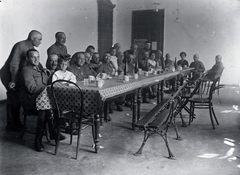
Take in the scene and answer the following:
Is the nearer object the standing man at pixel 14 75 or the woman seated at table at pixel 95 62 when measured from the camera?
the standing man at pixel 14 75

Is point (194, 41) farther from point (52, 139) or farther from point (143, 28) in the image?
point (52, 139)

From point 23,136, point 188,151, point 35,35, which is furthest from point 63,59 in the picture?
point 188,151

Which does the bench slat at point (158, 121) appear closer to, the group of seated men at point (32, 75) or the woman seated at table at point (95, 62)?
the group of seated men at point (32, 75)

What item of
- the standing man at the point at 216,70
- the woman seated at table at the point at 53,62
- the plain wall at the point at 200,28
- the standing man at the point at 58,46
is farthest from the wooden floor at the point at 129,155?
the plain wall at the point at 200,28

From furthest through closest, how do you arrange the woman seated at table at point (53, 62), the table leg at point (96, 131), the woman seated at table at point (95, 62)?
the woman seated at table at point (95, 62), the woman seated at table at point (53, 62), the table leg at point (96, 131)

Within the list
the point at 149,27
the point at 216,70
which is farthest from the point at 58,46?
the point at 149,27

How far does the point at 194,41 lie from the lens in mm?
10164

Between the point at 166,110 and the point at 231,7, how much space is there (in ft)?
24.5

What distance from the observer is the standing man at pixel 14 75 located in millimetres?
3775

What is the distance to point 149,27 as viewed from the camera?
1065cm

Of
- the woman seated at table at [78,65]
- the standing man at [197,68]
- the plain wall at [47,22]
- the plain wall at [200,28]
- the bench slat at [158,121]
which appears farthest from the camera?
the plain wall at [200,28]

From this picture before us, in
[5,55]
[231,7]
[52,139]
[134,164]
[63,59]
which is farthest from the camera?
[231,7]

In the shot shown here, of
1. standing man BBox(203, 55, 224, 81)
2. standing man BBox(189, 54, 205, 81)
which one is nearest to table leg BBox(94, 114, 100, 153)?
standing man BBox(203, 55, 224, 81)

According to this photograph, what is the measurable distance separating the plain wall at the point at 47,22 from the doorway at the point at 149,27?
2.64 meters
